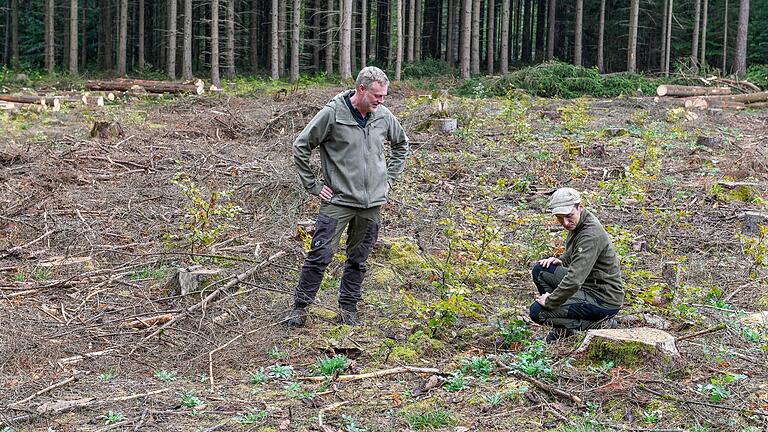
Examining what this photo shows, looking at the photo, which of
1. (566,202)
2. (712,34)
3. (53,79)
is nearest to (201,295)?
(566,202)

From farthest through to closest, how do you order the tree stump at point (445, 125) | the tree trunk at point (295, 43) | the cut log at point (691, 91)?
the tree trunk at point (295, 43), the cut log at point (691, 91), the tree stump at point (445, 125)

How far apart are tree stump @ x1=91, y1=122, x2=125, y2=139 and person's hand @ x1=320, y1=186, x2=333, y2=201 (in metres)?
9.84

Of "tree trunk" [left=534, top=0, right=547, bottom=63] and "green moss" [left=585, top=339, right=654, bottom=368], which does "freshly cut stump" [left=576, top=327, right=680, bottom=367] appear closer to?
"green moss" [left=585, top=339, right=654, bottom=368]

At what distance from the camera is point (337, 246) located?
662cm

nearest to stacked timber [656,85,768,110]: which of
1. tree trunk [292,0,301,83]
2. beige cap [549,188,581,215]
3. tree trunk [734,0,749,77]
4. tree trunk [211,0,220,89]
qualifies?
tree trunk [734,0,749,77]

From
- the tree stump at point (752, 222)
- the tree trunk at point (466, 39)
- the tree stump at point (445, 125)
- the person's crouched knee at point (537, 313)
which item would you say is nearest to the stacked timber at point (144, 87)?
the tree stump at point (445, 125)

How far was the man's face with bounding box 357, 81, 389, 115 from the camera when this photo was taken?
613 cm

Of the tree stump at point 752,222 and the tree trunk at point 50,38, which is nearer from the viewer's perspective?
the tree stump at point 752,222

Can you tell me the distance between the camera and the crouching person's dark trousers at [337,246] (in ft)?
21.1

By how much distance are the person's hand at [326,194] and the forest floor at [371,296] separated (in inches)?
39.0

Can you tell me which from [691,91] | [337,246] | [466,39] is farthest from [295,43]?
[337,246]

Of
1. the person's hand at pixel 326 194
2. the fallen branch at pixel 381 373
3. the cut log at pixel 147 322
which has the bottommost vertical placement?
the fallen branch at pixel 381 373

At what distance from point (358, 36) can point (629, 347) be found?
40.5 meters

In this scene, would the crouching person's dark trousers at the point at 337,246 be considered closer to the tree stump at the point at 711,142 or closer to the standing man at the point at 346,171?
the standing man at the point at 346,171
